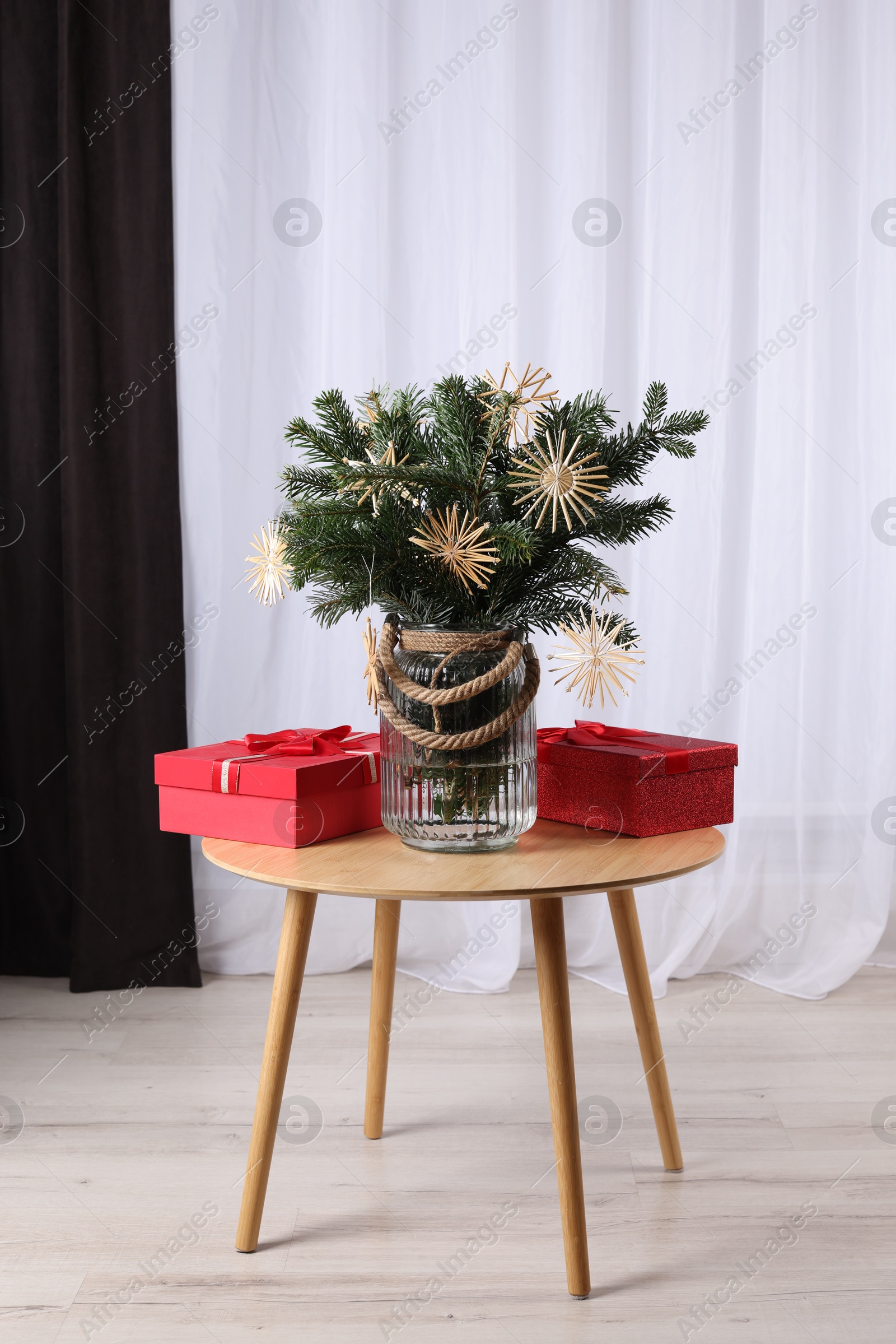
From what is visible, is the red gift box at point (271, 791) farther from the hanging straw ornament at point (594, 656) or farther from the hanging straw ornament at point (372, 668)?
the hanging straw ornament at point (594, 656)

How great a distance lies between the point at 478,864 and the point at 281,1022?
1.12 feet

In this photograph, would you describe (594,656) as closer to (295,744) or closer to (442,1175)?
(295,744)

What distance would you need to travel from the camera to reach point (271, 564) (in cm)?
134

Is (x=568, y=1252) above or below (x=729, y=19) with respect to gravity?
below

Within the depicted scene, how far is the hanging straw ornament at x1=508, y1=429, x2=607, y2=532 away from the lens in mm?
1167

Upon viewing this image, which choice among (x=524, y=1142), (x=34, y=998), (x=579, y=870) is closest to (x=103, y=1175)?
(x=524, y=1142)

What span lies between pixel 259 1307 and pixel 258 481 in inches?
63.8

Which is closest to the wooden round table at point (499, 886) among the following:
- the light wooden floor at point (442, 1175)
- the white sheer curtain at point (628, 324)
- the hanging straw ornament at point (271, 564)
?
the light wooden floor at point (442, 1175)

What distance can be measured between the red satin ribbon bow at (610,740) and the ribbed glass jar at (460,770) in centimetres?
14

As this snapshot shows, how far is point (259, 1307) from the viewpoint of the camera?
4.37 ft

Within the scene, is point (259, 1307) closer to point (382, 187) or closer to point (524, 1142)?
point (524, 1142)

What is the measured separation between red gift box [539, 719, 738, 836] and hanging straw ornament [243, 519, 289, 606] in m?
0.41

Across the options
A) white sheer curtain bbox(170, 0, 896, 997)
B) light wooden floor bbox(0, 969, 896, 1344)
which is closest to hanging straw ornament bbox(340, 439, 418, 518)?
light wooden floor bbox(0, 969, 896, 1344)

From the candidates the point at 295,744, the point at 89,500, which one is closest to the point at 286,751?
the point at 295,744
